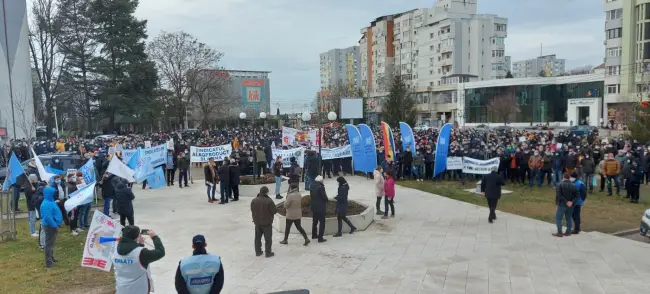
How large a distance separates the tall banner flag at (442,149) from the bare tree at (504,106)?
5303cm

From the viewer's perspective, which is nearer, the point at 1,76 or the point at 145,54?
the point at 1,76

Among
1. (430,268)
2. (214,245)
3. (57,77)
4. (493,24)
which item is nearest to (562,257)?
(430,268)

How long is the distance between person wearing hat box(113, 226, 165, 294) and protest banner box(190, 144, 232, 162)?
12947 mm

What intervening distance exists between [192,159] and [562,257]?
14440mm

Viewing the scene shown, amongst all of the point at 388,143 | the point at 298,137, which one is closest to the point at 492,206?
the point at 388,143

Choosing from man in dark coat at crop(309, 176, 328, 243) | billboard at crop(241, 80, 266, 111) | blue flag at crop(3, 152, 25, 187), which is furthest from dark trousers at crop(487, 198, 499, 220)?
billboard at crop(241, 80, 266, 111)

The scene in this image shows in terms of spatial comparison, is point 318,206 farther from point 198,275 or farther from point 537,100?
point 537,100

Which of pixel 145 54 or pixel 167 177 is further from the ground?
pixel 145 54

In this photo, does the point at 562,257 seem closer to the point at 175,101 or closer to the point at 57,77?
the point at 175,101

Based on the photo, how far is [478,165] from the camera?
60.8ft

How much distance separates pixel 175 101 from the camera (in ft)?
161

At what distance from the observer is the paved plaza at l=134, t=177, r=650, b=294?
813 cm

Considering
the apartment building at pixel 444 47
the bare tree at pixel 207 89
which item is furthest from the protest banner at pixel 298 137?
the apartment building at pixel 444 47

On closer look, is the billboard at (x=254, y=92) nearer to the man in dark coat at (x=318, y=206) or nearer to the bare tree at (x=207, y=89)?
the bare tree at (x=207, y=89)
